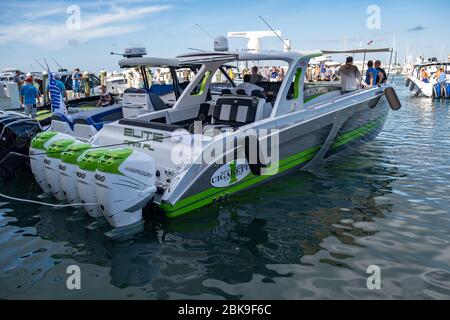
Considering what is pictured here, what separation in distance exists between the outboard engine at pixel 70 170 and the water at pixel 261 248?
318 millimetres

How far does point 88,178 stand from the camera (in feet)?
13.6

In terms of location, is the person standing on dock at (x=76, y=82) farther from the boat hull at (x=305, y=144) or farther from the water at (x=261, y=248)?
the boat hull at (x=305, y=144)

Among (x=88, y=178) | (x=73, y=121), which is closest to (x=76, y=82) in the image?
(x=73, y=121)

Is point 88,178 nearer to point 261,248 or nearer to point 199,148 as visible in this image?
point 199,148

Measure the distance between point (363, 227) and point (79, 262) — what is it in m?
3.20

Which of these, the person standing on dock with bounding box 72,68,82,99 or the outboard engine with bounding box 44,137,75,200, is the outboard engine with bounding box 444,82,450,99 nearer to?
the person standing on dock with bounding box 72,68,82,99

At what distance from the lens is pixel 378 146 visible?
8922mm

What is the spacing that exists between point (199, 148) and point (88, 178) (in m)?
1.37

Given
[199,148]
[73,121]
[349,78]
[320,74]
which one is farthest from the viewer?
[320,74]

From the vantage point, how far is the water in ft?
10.9
